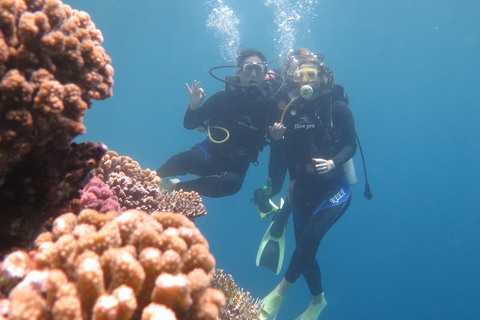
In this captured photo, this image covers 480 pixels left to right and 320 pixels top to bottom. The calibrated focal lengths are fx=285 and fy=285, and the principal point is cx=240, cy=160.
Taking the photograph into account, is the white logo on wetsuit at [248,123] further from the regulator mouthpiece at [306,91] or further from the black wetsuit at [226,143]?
the regulator mouthpiece at [306,91]

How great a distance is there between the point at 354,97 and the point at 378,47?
21.2m

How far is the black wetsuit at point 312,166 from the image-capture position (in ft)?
23.6

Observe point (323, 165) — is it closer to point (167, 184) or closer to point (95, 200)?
point (167, 184)

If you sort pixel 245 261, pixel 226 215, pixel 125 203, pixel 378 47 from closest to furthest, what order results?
pixel 125 203
pixel 245 261
pixel 226 215
pixel 378 47

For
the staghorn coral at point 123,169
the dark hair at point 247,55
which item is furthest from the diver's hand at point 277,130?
the staghorn coral at point 123,169

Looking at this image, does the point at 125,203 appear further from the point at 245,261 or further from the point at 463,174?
the point at 463,174

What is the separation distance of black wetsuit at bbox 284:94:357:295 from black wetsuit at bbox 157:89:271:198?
2.99 ft

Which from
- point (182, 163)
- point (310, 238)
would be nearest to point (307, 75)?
point (182, 163)

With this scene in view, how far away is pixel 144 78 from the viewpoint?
10256 centimetres

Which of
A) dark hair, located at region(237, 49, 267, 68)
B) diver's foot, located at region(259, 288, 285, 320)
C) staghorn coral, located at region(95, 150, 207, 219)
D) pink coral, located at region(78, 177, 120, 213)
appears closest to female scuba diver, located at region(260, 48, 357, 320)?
diver's foot, located at region(259, 288, 285, 320)

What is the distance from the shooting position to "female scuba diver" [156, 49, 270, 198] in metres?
7.29

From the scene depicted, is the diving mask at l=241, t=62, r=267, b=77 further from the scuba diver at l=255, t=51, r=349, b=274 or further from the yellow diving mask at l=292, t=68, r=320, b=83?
the yellow diving mask at l=292, t=68, r=320, b=83

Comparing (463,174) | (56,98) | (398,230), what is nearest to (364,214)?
(398,230)

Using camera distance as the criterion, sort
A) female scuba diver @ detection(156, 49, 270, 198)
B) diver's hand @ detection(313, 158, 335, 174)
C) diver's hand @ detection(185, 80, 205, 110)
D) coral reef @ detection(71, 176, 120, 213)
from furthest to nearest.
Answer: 1. female scuba diver @ detection(156, 49, 270, 198)
2. diver's hand @ detection(185, 80, 205, 110)
3. diver's hand @ detection(313, 158, 335, 174)
4. coral reef @ detection(71, 176, 120, 213)
